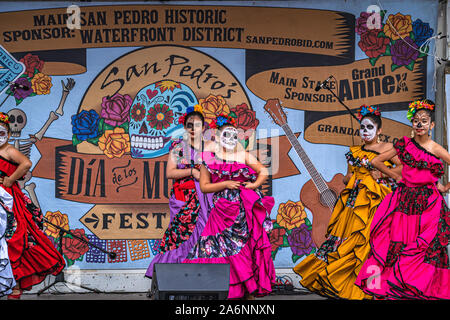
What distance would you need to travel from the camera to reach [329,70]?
7504 mm

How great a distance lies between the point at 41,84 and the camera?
736 centimetres

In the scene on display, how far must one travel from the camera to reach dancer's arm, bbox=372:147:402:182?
6016mm

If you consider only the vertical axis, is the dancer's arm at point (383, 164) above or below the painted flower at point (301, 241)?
above

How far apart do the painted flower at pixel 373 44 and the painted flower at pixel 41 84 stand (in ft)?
12.9

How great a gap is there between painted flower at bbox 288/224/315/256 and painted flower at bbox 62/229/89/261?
100 inches

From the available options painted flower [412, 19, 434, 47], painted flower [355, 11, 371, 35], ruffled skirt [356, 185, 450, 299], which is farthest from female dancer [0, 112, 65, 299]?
painted flower [412, 19, 434, 47]

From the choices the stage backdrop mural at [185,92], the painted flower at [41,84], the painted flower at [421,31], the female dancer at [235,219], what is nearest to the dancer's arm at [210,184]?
the female dancer at [235,219]

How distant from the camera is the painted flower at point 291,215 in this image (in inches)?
293

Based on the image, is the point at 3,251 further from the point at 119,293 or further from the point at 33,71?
the point at 33,71

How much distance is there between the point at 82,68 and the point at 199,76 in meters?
1.45

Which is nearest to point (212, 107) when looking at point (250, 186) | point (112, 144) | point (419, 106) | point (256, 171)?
point (112, 144)

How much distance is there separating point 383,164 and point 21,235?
3.77 metres

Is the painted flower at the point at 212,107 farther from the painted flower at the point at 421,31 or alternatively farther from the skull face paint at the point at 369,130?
the painted flower at the point at 421,31

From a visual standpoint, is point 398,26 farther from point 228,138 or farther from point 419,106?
point 228,138
